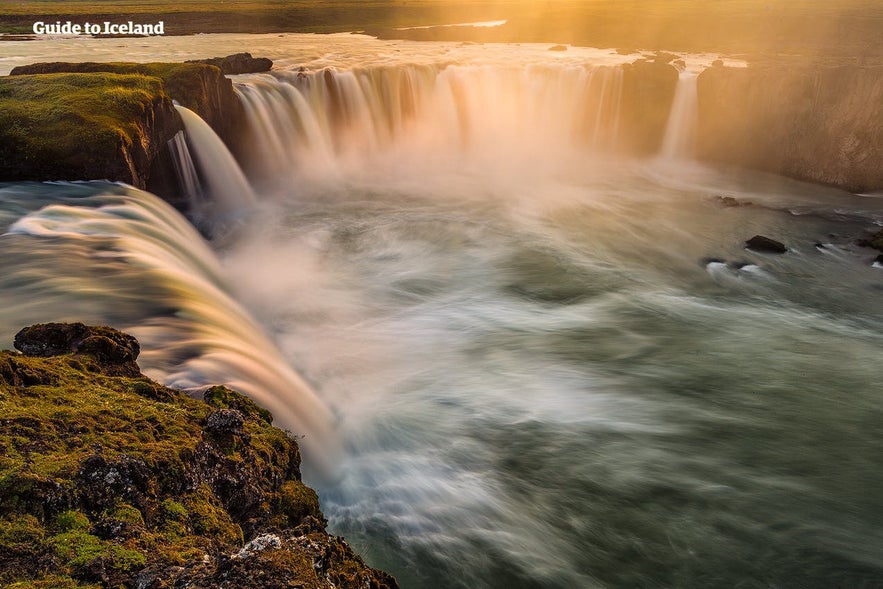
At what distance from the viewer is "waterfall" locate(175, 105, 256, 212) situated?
18453 mm

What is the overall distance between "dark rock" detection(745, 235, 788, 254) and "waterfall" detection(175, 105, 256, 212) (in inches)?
630

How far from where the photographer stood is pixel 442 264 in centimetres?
1636

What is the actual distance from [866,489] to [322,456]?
24.3ft

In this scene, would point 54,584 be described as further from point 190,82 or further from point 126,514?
point 190,82

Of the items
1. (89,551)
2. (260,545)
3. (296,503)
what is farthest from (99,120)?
(260,545)

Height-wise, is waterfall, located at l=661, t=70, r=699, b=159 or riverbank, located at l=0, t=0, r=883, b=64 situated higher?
riverbank, located at l=0, t=0, r=883, b=64

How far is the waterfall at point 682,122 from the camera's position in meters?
27.6

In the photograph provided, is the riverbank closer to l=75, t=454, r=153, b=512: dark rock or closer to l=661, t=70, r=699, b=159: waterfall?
l=661, t=70, r=699, b=159: waterfall

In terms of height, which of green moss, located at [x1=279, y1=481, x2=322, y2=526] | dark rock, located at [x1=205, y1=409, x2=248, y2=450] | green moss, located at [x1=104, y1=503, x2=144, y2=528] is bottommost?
green moss, located at [x1=279, y1=481, x2=322, y2=526]

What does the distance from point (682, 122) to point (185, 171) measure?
21945 mm

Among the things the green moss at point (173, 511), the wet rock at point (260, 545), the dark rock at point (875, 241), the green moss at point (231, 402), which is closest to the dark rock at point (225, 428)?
the green moss at point (231, 402)

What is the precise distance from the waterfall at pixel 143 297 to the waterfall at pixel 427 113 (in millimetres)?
10261

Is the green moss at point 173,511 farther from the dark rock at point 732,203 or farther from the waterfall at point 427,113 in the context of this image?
the dark rock at point 732,203

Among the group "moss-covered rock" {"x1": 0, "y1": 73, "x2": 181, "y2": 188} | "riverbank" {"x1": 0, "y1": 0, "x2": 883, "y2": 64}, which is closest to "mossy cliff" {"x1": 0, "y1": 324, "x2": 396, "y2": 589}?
"moss-covered rock" {"x1": 0, "y1": 73, "x2": 181, "y2": 188}
